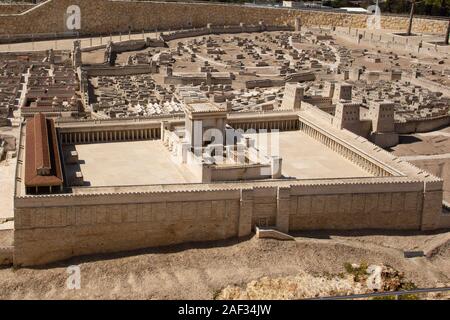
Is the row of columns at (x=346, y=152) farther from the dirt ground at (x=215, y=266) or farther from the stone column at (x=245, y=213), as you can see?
the stone column at (x=245, y=213)

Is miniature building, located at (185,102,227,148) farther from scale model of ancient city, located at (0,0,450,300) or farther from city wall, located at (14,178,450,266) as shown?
city wall, located at (14,178,450,266)

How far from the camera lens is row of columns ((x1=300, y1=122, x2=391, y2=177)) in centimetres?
4838

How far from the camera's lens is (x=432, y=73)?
9806cm

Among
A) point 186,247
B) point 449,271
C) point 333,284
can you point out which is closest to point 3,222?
point 186,247

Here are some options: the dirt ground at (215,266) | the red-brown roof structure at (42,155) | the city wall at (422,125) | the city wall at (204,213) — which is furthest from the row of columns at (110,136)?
the city wall at (422,125)

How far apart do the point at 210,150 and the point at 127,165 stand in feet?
20.9

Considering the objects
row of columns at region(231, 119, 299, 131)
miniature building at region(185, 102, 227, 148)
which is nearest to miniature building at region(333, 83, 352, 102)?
row of columns at region(231, 119, 299, 131)

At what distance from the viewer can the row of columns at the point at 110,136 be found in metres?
54.4

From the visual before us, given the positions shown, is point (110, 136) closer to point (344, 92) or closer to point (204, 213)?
point (204, 213)

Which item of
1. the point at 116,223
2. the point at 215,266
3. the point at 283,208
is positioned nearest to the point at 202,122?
the point at 283,208

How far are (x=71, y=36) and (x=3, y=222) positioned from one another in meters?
89.8

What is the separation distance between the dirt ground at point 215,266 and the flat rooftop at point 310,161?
6.04 metres

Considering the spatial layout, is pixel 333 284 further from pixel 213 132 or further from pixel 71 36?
pixel 71 36

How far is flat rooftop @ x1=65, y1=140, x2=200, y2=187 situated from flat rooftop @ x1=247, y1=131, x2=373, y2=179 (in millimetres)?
8416
